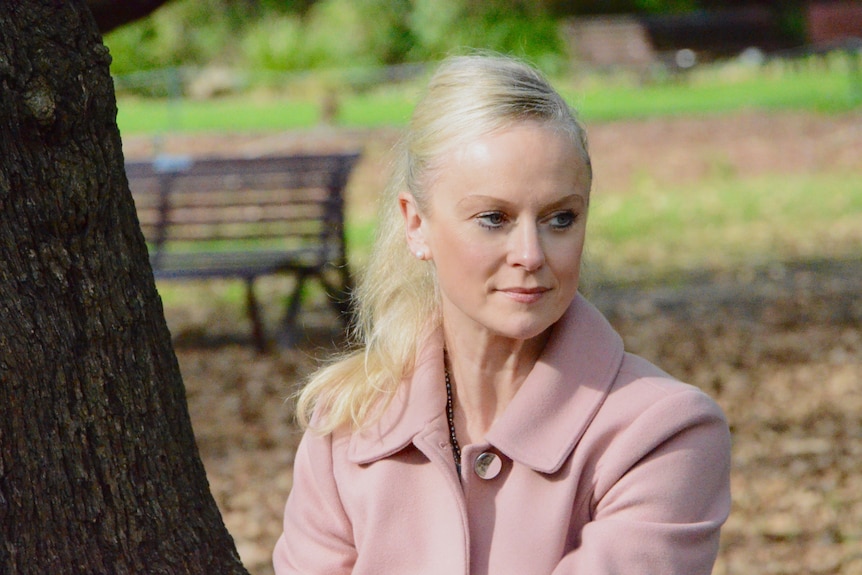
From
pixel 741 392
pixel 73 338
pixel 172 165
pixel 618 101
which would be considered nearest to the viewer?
pixel 73 338

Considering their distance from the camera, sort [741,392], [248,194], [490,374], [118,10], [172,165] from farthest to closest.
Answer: [172,165], [248,194], [741,392], [118,10], [490,374]

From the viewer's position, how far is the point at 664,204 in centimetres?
1151

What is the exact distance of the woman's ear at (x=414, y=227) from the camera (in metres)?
2.16

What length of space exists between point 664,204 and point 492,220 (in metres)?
9.76

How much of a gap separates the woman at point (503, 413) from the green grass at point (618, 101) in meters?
11.9

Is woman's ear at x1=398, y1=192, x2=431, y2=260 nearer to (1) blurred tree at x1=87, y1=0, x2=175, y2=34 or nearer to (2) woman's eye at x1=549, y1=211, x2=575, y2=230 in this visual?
(2) woman's eye at x1=549, y1=211, x2=575, y2=230

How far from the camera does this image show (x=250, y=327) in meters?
7.95

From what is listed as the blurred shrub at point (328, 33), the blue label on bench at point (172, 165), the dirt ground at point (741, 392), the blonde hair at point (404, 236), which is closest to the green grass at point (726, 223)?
the dirt ground at point (741, 392)

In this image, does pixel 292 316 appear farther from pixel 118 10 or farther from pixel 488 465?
pixel 488 465

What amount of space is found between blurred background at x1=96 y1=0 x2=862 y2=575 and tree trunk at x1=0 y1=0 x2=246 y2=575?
0.75 m

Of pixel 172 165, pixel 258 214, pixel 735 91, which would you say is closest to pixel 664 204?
pixel 258 214

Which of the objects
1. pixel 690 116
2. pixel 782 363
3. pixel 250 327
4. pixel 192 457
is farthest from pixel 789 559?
pixel 690 116

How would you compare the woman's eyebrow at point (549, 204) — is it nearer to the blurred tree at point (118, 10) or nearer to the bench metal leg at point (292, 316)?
the blurred tree at point (118, 10)

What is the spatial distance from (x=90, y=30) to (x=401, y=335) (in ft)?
2.46
